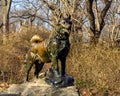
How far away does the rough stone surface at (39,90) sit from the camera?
682 cm

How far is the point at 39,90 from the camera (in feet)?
22.9

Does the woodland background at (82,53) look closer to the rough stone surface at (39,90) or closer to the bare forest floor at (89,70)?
the bare forest floor at (89,70)

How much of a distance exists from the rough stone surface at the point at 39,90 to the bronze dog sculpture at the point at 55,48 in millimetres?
298

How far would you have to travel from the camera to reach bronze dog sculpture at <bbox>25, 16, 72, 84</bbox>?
22.1 feet

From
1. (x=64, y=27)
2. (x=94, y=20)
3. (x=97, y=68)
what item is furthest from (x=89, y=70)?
(x=64, y=27)

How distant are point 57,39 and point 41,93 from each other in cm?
103

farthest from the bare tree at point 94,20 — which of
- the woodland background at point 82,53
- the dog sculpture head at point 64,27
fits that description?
the dog sculpture head at point 64,27

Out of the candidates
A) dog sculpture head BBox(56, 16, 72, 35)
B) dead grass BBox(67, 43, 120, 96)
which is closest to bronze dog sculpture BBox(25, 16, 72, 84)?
dog sculpture head BBox(56, 16, 72, 35)

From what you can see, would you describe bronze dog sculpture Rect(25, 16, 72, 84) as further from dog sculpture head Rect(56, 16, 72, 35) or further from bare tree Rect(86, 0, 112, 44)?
bare tree Rect(86, 0, 112, 44)

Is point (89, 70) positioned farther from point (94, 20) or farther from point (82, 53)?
point (94, 20)

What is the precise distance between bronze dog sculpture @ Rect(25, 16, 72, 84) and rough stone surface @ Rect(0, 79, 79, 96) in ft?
0.98

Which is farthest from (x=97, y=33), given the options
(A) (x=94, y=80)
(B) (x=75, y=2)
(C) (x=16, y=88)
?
(C) (x=16, y=88)

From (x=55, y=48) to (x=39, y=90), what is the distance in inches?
33.4

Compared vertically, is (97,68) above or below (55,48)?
below
